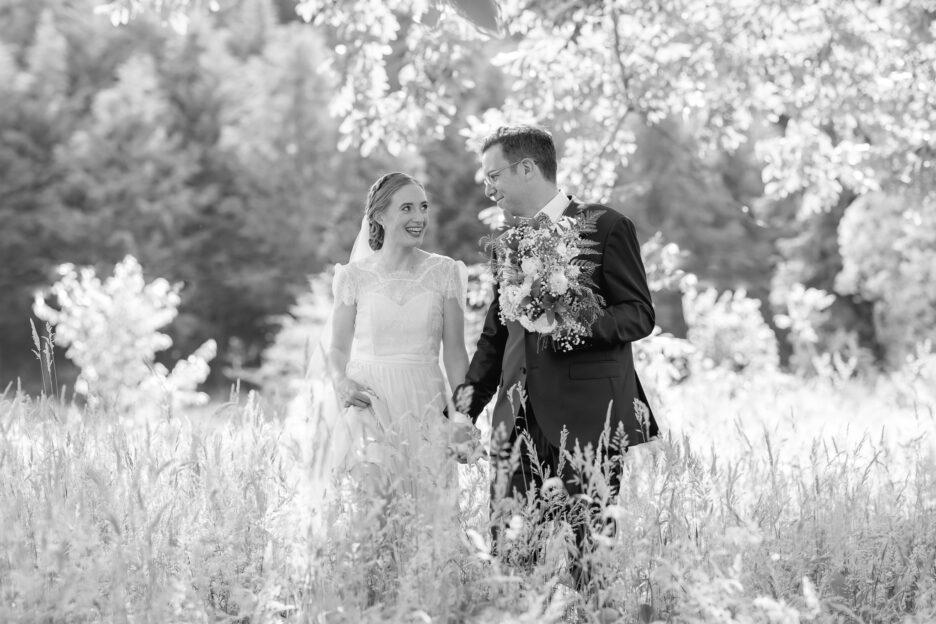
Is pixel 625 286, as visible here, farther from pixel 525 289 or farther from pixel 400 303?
pixel 400 303

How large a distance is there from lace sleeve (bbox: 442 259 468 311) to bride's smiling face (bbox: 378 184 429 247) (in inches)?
8.9

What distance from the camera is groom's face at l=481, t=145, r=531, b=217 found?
4.40 meters

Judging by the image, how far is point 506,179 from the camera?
4.41 metres

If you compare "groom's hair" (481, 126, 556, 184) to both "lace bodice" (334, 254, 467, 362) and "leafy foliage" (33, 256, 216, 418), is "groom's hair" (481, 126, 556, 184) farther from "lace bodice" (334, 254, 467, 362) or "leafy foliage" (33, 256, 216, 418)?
"leafy foliage" (33, 256, 216, 418)

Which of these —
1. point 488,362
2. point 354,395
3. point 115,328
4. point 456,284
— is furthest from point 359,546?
point 115,328

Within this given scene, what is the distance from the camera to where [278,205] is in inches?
1443

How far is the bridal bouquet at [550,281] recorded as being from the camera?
4000mm

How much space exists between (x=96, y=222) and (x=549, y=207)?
3251 cm

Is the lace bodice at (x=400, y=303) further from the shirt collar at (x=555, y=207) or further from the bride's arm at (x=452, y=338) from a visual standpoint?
the shirt collar at (x=555, y=207)

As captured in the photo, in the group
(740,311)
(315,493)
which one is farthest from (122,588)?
(740,311)

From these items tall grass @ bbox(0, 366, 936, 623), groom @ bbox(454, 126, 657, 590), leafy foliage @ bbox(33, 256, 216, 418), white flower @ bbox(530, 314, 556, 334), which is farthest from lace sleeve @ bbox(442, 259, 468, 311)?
leafy foliage @ bbox(33, 256, 216, 418)

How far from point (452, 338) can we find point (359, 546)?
2106mm

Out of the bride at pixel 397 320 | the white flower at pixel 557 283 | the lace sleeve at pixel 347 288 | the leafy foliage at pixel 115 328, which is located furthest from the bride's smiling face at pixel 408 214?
the leafy foliage at pixel 115 328

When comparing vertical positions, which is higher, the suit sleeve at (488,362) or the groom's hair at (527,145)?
the groom's hair at (527,145)
